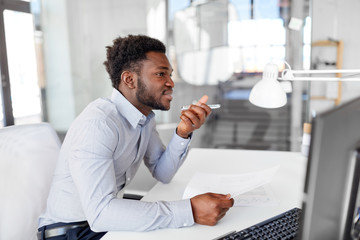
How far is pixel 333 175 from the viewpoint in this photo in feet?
1.50

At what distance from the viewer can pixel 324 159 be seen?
43 cm

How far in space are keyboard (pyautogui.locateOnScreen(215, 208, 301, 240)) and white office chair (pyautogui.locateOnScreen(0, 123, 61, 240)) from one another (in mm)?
710

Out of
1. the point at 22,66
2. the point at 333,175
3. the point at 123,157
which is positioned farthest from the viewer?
the point at 22,66

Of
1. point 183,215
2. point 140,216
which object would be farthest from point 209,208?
point 140,216

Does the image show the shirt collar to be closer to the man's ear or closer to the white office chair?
the man's ear

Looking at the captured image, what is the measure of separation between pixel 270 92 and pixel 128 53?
56 cm

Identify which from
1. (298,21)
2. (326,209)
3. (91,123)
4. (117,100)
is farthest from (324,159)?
(298,21)

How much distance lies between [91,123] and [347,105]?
2.53 feet

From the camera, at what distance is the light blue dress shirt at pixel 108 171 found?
0.91 m

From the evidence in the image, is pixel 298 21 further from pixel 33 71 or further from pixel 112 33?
pixel 33 71

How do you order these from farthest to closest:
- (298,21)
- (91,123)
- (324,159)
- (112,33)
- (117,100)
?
1. (112,33)
2. (298,21)
3. (117,100)
4. (91,123)
5. (324,159)

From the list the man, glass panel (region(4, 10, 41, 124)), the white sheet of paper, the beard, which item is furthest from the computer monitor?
glass panel (region(4, 10, 41, 124))

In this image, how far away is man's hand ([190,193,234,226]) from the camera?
91cm

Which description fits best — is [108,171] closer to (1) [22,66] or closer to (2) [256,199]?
(2) [256,199]
